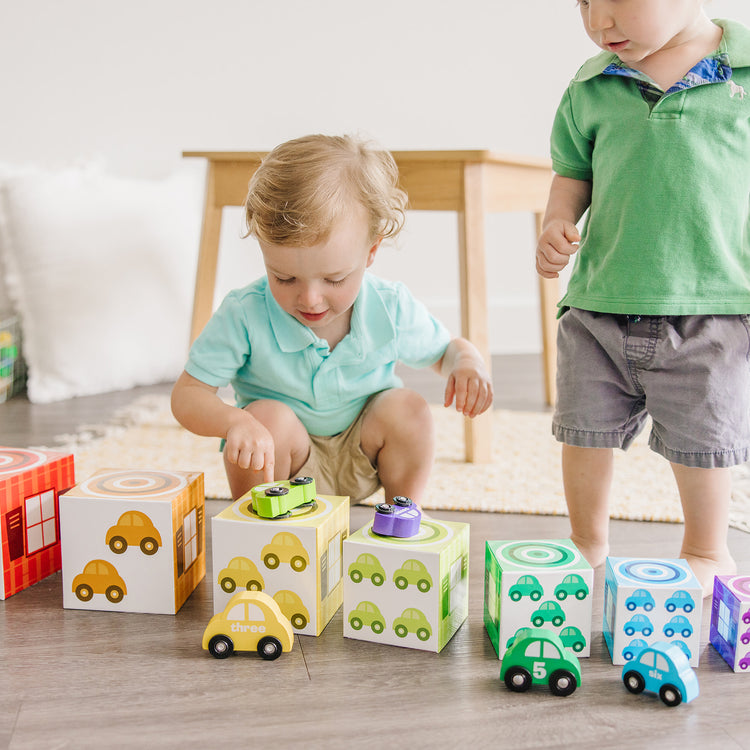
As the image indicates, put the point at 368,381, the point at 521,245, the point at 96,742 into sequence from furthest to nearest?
the point at 521,245, the point at 368,381, the point at 96,742

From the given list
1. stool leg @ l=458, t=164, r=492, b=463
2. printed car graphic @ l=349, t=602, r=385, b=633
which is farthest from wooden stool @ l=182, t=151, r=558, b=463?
printed car graphic @ l=349, t=602, r=385, b=633

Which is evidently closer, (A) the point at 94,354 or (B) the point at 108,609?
(B) the point at 108,609

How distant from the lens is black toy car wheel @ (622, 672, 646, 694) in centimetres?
75

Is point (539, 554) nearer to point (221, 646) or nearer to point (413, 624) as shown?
point (413, 624)

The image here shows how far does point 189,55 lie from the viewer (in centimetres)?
227

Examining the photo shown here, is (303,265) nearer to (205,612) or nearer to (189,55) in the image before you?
(205,612)

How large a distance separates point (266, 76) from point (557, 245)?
155cm

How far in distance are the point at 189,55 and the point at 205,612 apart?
1.77 metres

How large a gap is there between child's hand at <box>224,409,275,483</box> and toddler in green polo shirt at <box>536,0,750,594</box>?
1.25ft

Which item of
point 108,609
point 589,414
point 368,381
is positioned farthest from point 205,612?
point 589,414

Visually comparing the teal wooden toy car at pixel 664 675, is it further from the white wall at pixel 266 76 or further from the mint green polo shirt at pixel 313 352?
the white wall at pixel 266 76

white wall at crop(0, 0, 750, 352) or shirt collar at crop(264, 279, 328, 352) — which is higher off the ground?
white wall at crop(0, 0, 750, 352)

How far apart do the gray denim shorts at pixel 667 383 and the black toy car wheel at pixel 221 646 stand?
0.47 m

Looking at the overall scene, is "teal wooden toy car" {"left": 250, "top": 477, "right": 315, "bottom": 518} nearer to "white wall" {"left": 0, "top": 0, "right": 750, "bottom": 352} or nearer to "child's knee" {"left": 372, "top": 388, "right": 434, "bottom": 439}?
"child's knee" {"left": 372, "top": 388, "right": 434, "bottom": 439}
